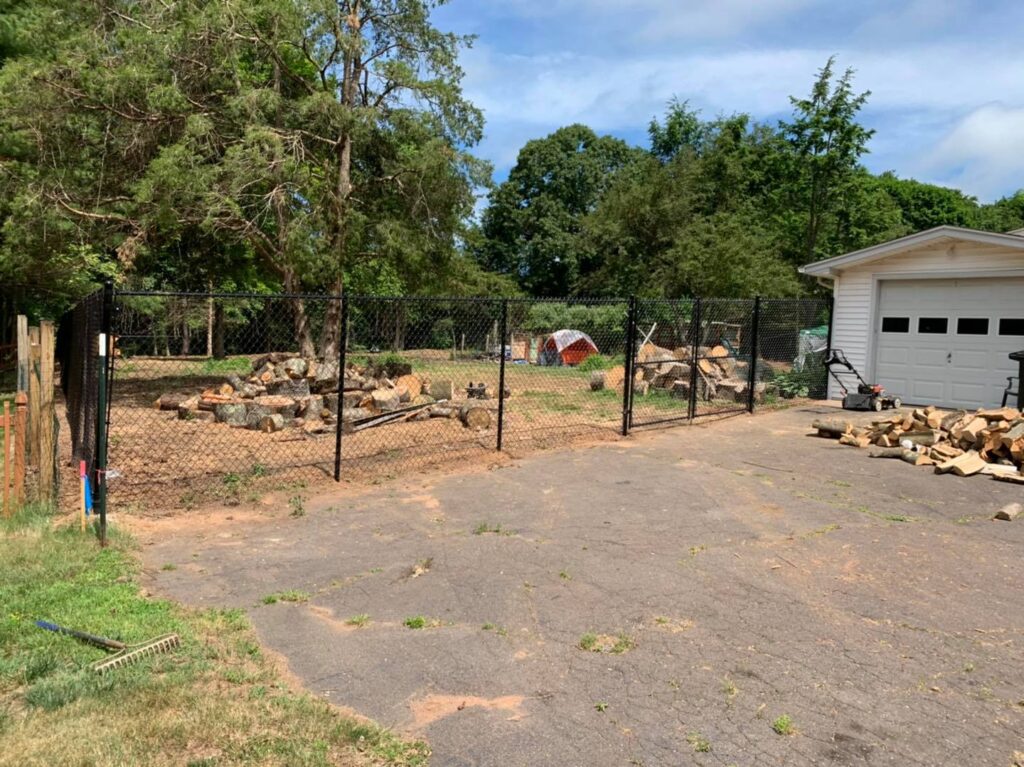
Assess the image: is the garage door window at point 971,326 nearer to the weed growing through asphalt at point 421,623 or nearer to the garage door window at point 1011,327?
the garage door window at point 1011,327

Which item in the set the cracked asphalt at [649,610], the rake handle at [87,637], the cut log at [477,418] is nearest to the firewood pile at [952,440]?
the cracked asphalt at [649,610]

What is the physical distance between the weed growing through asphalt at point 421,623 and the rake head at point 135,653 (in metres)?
1.16

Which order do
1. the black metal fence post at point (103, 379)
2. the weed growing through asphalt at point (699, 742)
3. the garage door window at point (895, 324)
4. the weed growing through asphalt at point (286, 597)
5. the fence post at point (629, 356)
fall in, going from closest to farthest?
the weed growing through asphalt at point (699, 742), the weed growing through asphalt at point (286, 597), the black metal fence post at point (103, 379), the fence post at point (629, 356), the garage door window at point (895, 324)

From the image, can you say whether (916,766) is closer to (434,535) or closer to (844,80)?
(434,535)

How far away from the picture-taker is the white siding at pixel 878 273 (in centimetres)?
1221

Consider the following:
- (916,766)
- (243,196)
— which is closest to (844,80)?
(243,196)

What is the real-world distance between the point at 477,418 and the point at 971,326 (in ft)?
29.7

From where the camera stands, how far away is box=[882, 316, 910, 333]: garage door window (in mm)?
13594

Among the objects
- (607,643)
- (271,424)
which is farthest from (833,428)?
(271,424)

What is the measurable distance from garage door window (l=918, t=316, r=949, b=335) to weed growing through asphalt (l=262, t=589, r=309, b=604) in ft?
42.0

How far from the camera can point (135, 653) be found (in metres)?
3.33

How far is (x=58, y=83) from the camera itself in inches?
486

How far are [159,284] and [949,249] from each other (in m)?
25.4

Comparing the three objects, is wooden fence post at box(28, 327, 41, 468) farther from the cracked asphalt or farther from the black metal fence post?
the cracked asphalt
